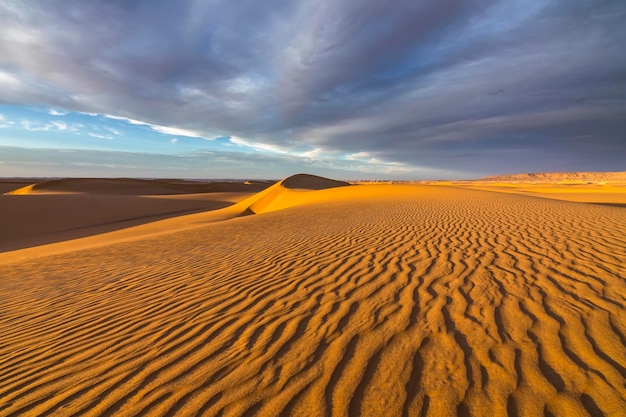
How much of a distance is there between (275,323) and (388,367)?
4.80 feet

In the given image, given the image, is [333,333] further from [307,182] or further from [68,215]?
[307,182]

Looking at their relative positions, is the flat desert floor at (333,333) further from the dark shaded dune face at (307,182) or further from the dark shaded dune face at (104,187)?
the dark shaded dune face at (104,187)

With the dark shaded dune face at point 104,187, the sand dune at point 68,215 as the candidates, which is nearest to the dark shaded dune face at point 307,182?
the sand dune at point 68,215

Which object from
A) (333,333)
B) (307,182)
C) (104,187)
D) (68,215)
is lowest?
(68,215)

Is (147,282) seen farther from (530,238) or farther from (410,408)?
(530,238)

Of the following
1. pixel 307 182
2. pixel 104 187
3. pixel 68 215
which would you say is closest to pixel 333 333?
pixel 68 215

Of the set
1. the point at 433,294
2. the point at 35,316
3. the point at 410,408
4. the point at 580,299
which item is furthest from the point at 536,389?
the point at 35,316

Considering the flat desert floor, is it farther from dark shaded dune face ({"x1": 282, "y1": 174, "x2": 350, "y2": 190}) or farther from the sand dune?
dark shaded dune face ({"x1": 282, "y1": 174, "x2": 350, "y2": 190})

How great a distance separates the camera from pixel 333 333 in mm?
3348

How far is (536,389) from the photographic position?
7.82ft

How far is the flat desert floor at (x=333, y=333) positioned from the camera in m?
2.41

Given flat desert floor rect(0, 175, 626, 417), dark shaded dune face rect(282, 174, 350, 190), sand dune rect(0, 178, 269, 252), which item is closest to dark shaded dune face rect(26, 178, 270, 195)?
sand dune rect(0, 178, 269, 252)

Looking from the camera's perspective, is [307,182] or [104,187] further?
[104,187]

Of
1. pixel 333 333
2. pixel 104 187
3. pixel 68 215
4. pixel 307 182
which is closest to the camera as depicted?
pixel 333 333
